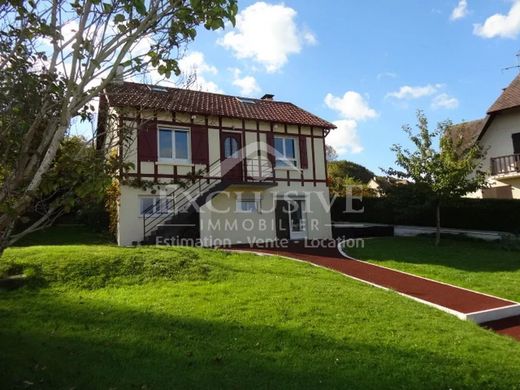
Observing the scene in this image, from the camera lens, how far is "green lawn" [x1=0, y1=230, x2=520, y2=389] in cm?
584

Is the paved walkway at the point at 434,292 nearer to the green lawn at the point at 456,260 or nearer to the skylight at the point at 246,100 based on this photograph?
the green lawn at the point at 456,260

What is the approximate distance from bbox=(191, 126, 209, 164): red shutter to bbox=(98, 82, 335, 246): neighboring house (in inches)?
1.6

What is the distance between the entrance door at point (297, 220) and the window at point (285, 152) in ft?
5.73

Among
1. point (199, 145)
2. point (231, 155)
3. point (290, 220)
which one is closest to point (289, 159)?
point (290, 220)

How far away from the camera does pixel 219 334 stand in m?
7.17

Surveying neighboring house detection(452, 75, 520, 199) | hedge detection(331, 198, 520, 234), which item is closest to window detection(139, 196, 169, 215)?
hedge detection(331, 198, 520, 234)

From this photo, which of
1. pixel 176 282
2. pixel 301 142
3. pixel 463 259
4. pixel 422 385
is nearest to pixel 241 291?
pixel 176 282

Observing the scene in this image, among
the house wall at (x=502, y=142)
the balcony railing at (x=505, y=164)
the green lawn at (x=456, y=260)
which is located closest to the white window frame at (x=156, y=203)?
the green lawn at (x=456, y=260)

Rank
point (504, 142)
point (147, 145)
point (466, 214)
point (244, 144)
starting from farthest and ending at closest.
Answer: point (504, 142), point (466, 214), point (244, 144), point (147, 145)

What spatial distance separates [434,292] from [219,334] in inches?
253

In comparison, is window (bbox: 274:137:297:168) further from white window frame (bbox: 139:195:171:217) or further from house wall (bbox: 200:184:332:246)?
white window frame (bbox: 139:195:171:217)

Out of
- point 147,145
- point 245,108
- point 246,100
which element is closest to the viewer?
point 147,145

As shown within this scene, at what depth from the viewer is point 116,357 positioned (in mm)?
6266

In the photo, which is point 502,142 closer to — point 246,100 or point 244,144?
point 246,100
